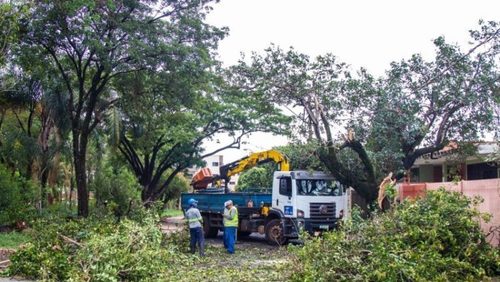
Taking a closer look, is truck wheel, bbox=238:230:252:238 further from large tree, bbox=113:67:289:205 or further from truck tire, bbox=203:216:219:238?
large tree, bbox=113:67:289:205

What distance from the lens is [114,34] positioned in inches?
748

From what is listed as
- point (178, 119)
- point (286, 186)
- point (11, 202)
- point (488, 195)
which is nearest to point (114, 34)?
point (11, 202)

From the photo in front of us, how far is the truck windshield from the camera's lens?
19359 mm

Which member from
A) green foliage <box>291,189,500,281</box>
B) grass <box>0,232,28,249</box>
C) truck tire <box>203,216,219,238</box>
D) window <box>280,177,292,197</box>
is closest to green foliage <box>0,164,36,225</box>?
grass <box>0,232,28,249</box>

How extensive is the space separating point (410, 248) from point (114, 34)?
41.1 ft

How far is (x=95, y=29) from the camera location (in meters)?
18.5

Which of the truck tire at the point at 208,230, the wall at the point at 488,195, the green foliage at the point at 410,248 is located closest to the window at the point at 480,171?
the truck tire at the point at 208,230

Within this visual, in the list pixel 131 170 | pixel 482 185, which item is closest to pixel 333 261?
pixel 482 185

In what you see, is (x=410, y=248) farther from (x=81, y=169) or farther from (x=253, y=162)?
(x=81, y=169)

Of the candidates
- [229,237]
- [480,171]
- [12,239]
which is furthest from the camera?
[480,171]

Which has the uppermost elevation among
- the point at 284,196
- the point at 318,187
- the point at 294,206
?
the point at 318,187

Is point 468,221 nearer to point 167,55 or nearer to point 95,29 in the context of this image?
point 167,55

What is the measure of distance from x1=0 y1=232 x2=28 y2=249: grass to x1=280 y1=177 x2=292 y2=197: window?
8202 millimetres

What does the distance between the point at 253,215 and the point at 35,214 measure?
7829mm
